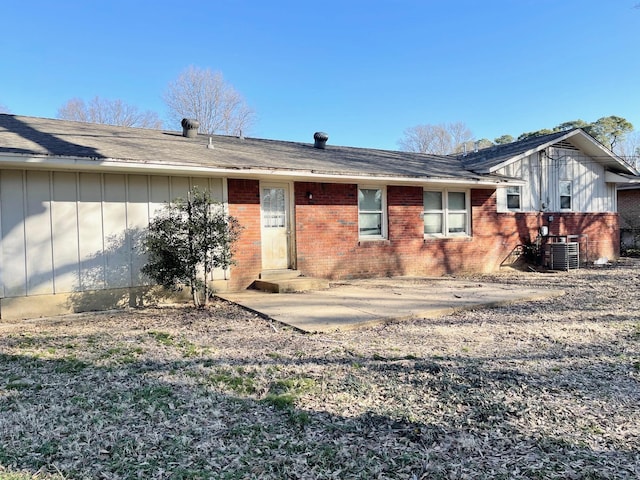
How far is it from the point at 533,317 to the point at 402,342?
105 inches

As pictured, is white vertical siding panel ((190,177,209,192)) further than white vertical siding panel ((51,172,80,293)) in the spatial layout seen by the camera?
Yes

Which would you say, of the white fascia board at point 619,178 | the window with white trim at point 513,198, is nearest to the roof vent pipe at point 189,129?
the window with white trim at point 513,198

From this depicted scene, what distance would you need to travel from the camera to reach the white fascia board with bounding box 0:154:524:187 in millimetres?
6602

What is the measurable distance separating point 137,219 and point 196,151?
2.12m

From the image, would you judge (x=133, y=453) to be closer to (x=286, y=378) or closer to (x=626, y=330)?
(x=286, y=378)

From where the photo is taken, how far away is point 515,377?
13.5 feet

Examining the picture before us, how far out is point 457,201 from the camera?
1270cm

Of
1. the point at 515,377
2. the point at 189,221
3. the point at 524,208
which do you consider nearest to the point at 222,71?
the point at 524,208

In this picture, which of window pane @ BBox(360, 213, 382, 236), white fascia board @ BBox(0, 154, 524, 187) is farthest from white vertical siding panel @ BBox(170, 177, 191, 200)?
window pane @ BBox(360, 213, 382, 236)

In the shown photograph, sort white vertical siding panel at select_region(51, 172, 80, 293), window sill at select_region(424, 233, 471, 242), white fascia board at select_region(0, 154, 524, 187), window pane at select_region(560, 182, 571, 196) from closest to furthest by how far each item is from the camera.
Answer: white fascia board at select_region(0, 154, 524, 187) < white vertical siding panel at select_region(51, 172, 80, 293) < window sill at select_region(424, 233, 471, 242) < window pane at select_region(560, 182, 571, 196)

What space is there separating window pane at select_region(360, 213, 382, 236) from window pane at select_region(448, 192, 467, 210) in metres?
2.56

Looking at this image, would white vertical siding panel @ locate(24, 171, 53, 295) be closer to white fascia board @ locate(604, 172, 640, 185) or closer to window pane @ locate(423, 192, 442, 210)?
window pane @ locate(423, 192, 442, 210)

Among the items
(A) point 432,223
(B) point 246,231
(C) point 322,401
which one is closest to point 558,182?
(A) point 432,223

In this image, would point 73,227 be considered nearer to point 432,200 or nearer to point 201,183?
point 201,183
